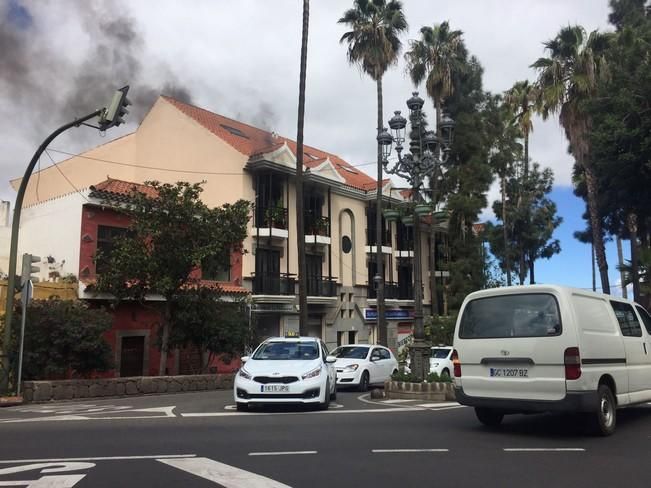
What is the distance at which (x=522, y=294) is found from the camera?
8.54 metres

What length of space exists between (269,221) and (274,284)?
301 centimetres

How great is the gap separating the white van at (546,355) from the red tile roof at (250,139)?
21.6 metres

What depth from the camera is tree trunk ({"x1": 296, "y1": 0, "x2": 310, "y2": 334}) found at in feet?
74.2

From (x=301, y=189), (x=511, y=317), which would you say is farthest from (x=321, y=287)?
(x=511, y=317)

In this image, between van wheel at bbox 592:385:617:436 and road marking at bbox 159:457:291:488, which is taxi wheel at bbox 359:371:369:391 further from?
road marking at bbox 159:457:291:488

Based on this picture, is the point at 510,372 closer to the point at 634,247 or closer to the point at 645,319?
the point at 645,319

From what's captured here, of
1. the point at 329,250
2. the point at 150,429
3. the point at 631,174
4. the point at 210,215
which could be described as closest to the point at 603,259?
the point at 631,174

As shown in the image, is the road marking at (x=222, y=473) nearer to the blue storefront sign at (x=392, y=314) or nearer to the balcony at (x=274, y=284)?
the balcony at (x=274, y=284)

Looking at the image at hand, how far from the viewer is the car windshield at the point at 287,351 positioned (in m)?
12.7

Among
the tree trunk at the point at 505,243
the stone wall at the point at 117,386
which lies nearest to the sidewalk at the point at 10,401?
the stone wall at the point at 117,386

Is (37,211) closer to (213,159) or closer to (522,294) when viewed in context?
(213,159)

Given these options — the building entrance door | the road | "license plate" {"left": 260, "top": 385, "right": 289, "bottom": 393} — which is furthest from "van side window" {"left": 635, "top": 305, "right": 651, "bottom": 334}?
the building entrance door

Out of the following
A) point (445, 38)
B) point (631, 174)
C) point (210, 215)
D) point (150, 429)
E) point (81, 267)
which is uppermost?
point (445, 38)

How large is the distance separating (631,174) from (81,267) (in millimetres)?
18767
